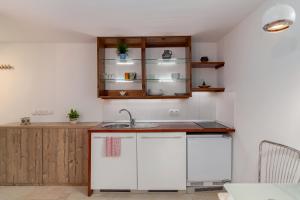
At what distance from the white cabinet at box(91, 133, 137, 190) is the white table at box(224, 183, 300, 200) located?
169 centimetres

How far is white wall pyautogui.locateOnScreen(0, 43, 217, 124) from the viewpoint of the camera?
3.39 meters

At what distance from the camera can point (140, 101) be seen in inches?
134

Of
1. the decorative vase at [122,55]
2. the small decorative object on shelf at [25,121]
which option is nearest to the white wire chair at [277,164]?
the decorative vase at [122,55]

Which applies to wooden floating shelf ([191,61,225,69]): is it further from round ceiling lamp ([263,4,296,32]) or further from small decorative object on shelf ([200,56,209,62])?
round ceiling lamp ([263,4,296,32])

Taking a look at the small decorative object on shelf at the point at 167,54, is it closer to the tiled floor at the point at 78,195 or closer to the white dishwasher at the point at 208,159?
the white dishwasher at the point at 208,159

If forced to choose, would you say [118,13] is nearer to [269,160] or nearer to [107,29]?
[107,29]

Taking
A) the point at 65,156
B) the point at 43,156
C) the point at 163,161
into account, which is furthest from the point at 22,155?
the point at 163,161

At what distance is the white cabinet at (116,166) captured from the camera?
2.70 meters

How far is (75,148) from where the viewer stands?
296 centimetres

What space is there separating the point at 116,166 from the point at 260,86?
2.10m

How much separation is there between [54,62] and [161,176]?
105 inches

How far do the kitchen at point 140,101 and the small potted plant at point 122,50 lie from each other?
100 mm

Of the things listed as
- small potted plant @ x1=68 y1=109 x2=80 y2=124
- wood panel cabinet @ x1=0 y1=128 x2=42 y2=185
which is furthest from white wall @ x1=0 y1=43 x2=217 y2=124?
wood panel cabinet @ x1=0 y1=128 x2=42 y2=185

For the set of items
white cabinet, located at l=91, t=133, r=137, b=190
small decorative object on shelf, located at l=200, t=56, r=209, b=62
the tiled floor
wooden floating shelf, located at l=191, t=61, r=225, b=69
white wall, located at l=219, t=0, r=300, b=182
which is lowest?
the tiled floor
